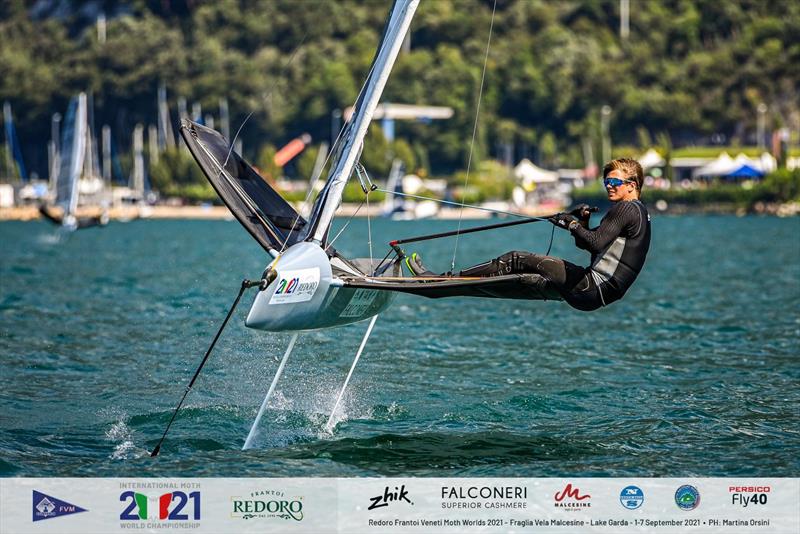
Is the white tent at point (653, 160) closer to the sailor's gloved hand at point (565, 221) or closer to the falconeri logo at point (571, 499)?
the sailor's gloved hand at point (565, 221)

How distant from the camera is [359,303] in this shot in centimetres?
1125

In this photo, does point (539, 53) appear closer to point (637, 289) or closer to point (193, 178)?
point (193, 178)

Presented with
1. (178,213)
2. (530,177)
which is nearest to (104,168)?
(178,213)

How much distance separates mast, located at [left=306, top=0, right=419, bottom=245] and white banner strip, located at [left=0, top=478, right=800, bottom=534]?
3.18 meters

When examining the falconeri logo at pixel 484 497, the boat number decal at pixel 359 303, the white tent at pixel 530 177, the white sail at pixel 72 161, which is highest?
the boat number decal at pixel 359 303

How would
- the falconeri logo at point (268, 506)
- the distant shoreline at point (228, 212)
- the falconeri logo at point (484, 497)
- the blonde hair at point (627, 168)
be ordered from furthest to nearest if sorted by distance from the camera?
the distant shoreline at point (228, 212) → the blonde hair at point (627, 168) → the falconeri logo at point (484, 497) → the falconeri logo at point (268, 506)

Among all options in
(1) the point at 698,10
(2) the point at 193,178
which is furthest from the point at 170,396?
(1) the point at 698,10

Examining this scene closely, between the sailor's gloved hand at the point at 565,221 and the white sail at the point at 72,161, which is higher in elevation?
the sailor's gloved hand at the point at 565,221

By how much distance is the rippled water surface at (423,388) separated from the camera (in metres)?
10.5

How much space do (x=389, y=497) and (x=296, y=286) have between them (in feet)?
A: 8.14

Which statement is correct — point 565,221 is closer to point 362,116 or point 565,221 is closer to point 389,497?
point 362,116

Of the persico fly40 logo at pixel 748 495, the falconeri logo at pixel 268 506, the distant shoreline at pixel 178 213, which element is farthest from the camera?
the distant shoreline at pixel 178 213

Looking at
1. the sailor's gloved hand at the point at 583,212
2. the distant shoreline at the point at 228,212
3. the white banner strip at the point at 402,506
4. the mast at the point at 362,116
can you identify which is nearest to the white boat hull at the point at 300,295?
the mast at the point at 362,116

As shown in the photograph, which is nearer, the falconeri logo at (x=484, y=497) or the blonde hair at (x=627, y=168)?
the falconeri logo at (x=484, y=497)
